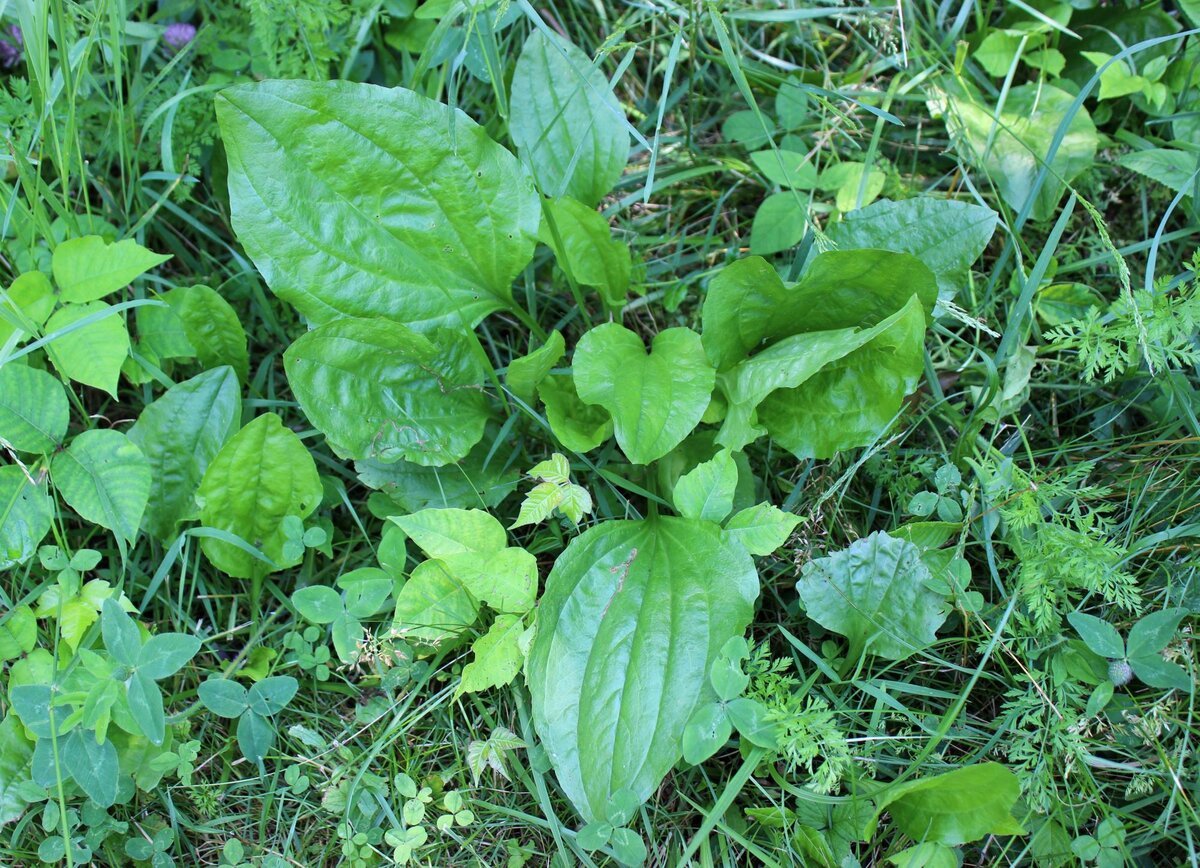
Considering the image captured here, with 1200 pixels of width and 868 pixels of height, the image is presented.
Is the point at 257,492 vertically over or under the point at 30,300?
under

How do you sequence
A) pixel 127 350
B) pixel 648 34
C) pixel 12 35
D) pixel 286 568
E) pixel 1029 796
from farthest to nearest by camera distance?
pixel 648 34, pixel 12 35, pixel 286 568, pixel 127 350, pixel 1029 796

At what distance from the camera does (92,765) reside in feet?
5.13

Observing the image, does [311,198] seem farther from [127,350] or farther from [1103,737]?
[1103,737]

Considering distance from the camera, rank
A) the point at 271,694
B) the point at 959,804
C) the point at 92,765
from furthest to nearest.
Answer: the point at 271,694 → the point at 92,765 → the point at 959,804

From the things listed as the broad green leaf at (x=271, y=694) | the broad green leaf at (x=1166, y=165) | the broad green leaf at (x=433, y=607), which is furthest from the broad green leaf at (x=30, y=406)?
the broad green leaf at (x=1166, y=165)

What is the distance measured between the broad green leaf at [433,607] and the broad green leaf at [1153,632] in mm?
1131

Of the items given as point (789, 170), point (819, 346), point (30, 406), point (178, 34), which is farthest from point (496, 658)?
point (178, 34)

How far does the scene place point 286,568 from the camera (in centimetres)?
187

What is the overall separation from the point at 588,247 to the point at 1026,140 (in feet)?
3.52

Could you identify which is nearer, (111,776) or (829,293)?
(111,776)

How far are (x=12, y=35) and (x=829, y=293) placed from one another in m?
1.99

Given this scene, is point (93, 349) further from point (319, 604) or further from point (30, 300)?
point (319, 604)

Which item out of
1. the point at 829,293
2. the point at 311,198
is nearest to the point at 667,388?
the point at 829,293

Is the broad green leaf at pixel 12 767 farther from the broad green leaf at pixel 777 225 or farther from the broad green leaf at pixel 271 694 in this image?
the broad green leaf at pixel 777 225
